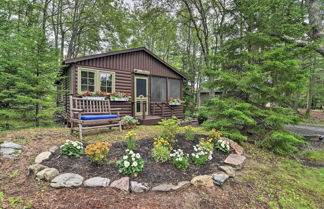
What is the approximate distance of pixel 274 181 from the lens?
2.67m

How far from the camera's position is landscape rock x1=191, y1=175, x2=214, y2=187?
2.43m

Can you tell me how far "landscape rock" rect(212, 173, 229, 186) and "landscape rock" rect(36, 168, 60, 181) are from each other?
2.66 metres

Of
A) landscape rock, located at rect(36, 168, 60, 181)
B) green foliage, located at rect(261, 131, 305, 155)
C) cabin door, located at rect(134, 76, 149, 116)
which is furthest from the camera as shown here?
cabin door, located at rect(134, 76, 149, 116)

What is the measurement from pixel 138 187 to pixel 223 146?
245cm

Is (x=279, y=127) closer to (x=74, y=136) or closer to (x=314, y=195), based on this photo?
(x=314, y=195)

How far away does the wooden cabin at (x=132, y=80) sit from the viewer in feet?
20.2

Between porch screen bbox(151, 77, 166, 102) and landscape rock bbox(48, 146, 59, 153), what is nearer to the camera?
landscape rock bbox(48, 146, 59, 153)

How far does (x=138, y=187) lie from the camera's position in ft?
7.27

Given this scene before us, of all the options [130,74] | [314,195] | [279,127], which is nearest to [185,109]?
[130,74]

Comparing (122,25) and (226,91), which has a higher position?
(122,25)

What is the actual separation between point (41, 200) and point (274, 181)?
3719 mm

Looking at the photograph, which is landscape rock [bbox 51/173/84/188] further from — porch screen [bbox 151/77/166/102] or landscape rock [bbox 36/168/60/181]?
porch screen [bbox 151/77/166/102]

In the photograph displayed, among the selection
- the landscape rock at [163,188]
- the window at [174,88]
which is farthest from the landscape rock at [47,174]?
the window at [174,88]

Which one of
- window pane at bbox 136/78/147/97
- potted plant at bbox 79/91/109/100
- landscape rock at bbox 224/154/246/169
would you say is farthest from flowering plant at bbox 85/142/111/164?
window pane at bbox 136/78/147/97
